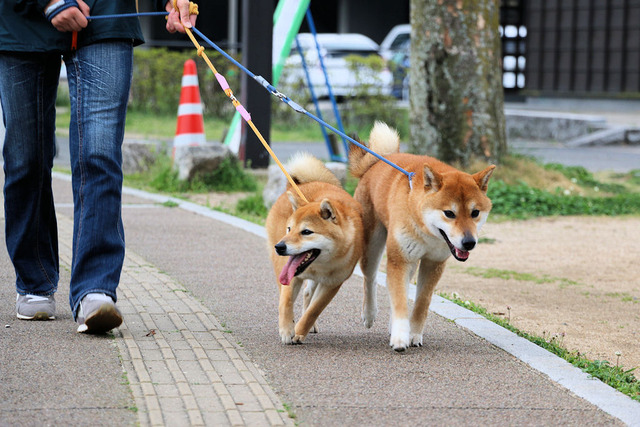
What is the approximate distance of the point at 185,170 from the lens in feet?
32.7

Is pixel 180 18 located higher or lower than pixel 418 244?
higher

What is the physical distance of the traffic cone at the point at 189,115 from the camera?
10.7 metres

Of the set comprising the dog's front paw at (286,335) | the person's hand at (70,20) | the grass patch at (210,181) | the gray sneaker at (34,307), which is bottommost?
the grass patch at (210,181)

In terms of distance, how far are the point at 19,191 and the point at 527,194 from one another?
624 cm

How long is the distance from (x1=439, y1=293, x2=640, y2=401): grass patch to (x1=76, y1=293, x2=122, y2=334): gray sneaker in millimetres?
1915

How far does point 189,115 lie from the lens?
1068cm

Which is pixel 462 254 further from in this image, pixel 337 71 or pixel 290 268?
pixel 337 71

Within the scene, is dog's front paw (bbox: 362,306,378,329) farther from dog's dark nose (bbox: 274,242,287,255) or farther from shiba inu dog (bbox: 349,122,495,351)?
dog's dark nose (bbox: 274,242,287,255)

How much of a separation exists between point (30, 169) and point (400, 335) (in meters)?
1.80

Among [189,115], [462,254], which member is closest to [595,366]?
[462,254]

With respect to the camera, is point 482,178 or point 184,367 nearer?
point 184,367

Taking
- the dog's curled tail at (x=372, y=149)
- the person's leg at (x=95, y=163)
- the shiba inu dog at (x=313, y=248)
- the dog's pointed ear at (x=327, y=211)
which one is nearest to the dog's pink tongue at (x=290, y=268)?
the shiba inu dog at (x=313, y=248)

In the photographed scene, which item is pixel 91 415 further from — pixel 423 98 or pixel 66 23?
pixel 423 98

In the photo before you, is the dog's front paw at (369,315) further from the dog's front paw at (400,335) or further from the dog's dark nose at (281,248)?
the dog's dark nose at (281,248)
